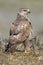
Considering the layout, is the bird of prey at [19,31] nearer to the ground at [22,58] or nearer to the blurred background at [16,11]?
the ground at [22,58]

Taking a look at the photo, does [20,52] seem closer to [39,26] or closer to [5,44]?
[5,44]

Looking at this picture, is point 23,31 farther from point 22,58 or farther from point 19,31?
point 22,58

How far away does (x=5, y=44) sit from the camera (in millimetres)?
11992

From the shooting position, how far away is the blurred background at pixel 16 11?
17.8 meters

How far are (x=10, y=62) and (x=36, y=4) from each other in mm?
13243

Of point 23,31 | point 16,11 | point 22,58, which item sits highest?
point 23,31

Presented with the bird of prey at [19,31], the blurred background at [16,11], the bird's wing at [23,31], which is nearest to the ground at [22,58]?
the bird of prey at [19,31]

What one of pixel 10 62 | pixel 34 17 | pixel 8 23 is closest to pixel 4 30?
pixel 8 23

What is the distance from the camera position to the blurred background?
17.8 m

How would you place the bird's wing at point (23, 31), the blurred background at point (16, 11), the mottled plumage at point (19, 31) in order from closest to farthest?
1. the mottled plumage at point (19, 31)
2. the bird's wing at point (23, 31)
3. the blurred background at point (16, 11)

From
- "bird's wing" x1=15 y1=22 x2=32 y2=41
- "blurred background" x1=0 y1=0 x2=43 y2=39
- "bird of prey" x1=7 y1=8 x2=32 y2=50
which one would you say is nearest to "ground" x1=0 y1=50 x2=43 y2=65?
"bird of prey" x1=7 y1=8 x2=32 y2=50

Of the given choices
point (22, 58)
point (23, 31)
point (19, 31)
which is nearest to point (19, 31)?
point (19, 31)

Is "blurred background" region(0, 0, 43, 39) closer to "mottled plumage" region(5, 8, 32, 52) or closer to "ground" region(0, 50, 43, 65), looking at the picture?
"mottled plumage" region(5, 8, 32, 52)

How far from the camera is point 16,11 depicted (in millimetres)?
21656
